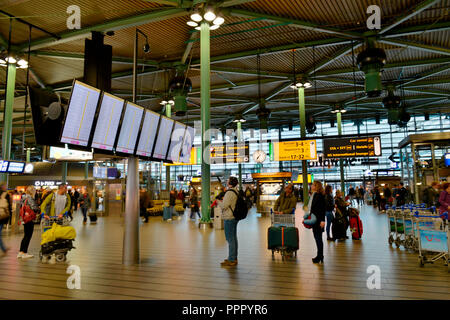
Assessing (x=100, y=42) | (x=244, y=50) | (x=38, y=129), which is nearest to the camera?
(x=38, y=129)

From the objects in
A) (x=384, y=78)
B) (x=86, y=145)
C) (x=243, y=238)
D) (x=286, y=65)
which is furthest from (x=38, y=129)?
(x=384, y=78)

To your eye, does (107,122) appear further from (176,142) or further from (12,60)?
(12,60)

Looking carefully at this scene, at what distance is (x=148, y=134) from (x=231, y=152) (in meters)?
12.2

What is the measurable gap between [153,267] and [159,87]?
18.5 meters

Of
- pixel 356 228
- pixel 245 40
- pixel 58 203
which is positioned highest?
pixel 245 40

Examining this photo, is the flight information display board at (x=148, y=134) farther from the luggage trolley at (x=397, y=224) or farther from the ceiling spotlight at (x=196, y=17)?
the luggage trolley at (x=397, y=224)

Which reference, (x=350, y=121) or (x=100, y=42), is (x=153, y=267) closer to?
(x=100, y=42)

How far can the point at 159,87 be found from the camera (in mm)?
22766

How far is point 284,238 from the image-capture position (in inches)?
267

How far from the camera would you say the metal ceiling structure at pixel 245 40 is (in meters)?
12.1

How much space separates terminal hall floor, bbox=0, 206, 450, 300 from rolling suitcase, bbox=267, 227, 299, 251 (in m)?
0.30

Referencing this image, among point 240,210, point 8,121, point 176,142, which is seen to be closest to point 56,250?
point 176,142

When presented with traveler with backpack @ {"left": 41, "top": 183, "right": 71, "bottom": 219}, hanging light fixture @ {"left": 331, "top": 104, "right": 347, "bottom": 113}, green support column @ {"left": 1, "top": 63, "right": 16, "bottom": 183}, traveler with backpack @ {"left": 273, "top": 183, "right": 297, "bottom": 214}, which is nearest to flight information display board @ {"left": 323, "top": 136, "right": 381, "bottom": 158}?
traveler with backpack @ {"left": 273, "top": 183, "right": 297, "bottom": 214}
